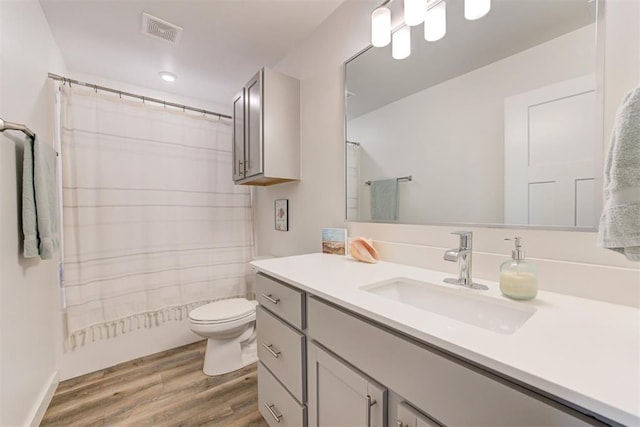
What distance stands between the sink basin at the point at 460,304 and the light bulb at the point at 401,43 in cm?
108

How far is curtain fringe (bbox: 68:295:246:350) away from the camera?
1841mm

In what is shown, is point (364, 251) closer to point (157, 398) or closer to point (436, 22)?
point (436, 22)

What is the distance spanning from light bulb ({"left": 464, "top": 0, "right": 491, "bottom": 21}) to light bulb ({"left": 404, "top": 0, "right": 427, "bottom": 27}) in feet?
0.55

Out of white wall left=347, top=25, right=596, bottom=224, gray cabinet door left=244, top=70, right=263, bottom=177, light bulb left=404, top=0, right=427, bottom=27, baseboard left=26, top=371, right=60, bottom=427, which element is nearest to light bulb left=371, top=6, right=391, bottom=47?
light bulb left=404, top=0, right=427, bottom=27

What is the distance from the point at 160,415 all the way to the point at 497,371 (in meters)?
1.77

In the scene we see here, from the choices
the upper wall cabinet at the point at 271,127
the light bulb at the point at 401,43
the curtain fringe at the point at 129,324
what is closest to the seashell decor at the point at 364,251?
the upper wall cabinet at the point at 271,127

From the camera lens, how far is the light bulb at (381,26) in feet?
4.09

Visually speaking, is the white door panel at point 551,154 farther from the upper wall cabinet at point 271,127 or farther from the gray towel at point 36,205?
the gray towel at point 36,205

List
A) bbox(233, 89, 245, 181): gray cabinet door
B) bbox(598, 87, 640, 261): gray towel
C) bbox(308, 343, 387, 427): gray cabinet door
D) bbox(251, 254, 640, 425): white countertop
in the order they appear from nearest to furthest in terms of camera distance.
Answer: bbox(251, 254, 640, 425): white countertop, bbox(598, 87, 640, 261): gray towel, bbox(308, 343, 387, 427): gray cabinet door, bbox(233, 89, 245, 181): gray cabinet door

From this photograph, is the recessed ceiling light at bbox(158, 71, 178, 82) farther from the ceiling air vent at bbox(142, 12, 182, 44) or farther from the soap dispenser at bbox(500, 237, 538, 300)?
the soap dispenser at bbox(500, 237, 538, 300)

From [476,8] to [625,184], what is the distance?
2.91ft

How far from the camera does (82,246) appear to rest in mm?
1819

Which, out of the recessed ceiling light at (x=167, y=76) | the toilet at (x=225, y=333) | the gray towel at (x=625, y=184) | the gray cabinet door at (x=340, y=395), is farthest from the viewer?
the recessed ceiling light at (x=167, y=76)

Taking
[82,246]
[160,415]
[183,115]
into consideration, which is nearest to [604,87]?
[160,415]
